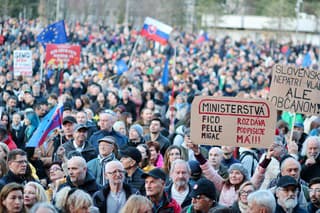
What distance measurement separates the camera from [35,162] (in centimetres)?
1263

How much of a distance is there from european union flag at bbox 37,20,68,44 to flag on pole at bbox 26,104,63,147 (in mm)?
8866

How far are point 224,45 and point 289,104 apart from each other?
37.5 metres

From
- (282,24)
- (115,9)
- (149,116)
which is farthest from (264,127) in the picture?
(115,9)

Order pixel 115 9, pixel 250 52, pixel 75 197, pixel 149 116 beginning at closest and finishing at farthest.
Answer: pixel 75 197 → pixel 149 116 → pixel 250 52 → pixel 115 9

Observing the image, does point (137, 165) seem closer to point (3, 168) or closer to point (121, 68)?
point (3, 168)

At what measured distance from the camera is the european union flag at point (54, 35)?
24125 mm

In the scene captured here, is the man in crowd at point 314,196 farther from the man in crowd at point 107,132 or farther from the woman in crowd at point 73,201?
the man in crowd at point 107,132

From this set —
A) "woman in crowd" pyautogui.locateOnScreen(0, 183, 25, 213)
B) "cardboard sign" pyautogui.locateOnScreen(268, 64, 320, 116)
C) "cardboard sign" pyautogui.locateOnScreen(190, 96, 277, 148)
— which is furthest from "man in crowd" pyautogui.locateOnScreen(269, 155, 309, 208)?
"woman in crowd" pyautogui.locateOnScreen(0, 183, 25, 213)

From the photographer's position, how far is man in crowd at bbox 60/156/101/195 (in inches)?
392

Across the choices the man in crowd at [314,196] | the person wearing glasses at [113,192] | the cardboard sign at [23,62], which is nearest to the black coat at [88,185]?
the person wearing glasses at [113,192]

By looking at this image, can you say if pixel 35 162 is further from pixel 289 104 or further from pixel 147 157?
pixel 289 104

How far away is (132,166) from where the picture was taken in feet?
35.6

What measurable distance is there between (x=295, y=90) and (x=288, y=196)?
402cm

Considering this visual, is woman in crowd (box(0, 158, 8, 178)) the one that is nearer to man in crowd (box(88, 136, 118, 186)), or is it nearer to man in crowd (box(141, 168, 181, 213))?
man in crowd (box(88, 136, 118, 186))
